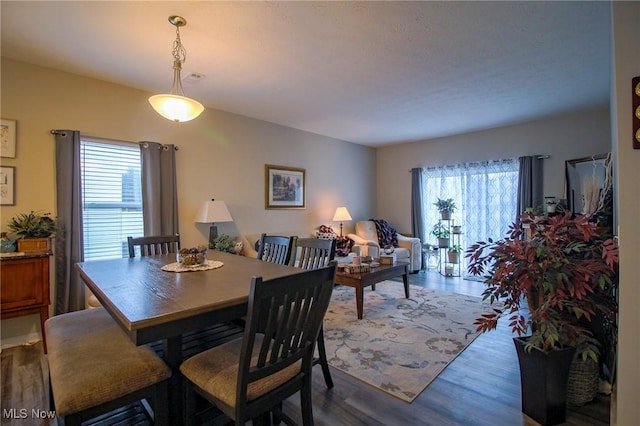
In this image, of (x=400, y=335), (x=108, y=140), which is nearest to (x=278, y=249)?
(x=400, y=335)

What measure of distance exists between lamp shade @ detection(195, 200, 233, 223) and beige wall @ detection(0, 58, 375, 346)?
199mm

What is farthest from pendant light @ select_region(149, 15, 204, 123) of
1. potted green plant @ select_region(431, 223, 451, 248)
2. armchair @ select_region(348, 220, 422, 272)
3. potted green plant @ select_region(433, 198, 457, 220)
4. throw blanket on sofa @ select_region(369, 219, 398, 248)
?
potted green plant @ select_region(431, 223, 451, 248)

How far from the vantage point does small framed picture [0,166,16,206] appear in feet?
8.71

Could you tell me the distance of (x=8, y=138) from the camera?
2.69 m

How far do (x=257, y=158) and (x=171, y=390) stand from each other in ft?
11.7

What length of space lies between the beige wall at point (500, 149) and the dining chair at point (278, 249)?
4.28 metres

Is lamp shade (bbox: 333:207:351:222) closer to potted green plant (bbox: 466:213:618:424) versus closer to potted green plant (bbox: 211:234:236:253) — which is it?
potted green plant (bbox: 211:234:236:253)

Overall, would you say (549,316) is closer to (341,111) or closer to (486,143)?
(341,111)

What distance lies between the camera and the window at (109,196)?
10.3 ft

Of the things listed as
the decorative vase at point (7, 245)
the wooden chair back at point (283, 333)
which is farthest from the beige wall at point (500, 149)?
the decorative vase at point (7, 245)

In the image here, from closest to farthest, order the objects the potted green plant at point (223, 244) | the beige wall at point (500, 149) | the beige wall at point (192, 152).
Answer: the beige wall at point (192, 152) < the potted green plant at point (223, 244) < the beige wall at point (500, 149)

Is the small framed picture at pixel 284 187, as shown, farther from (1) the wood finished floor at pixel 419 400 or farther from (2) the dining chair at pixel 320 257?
(1) the wood finished floor at pixel 419 400

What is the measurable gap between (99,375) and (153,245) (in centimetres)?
171

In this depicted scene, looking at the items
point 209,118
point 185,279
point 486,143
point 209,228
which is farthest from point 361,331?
point 486,143
